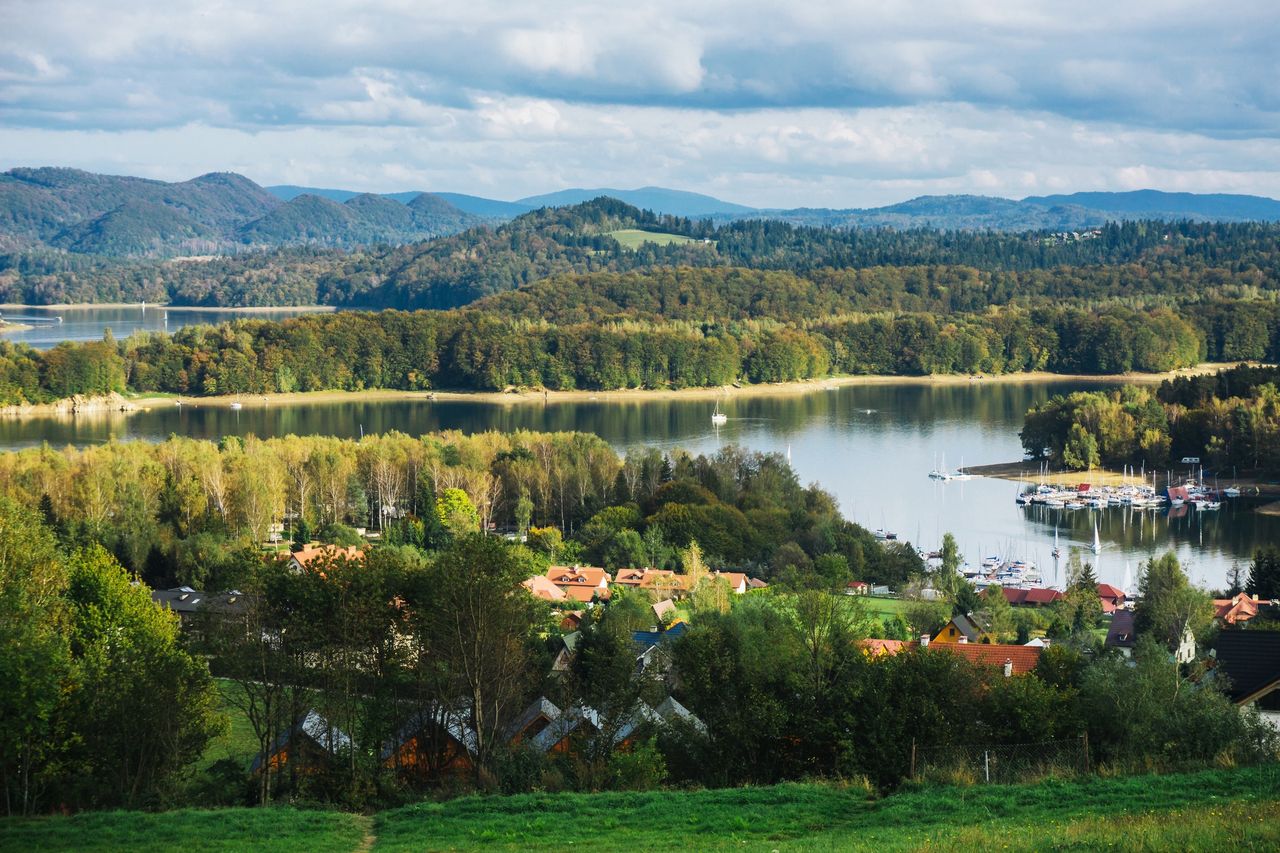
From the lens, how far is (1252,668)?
1275 cm

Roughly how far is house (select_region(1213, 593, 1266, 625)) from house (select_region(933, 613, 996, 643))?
3.26 metres

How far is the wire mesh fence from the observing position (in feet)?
31.7

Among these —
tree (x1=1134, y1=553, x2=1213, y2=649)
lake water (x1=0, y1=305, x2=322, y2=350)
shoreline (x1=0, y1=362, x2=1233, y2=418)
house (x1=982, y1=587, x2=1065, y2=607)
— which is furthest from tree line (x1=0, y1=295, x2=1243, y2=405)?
tree (x1=1134, y1=553, x2=1213, y2=649)

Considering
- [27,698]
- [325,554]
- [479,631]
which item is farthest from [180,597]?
[27,698]

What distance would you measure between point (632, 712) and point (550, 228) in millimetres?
136341

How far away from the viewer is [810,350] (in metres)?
78.6

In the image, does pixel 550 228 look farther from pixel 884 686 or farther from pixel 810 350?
pixel 884 686

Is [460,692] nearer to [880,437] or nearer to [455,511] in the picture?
[455,511]

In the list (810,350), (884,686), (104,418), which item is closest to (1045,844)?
(884,686)

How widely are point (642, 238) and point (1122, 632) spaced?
128m

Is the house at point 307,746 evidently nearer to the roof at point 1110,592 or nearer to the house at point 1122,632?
the house at point 1122,632

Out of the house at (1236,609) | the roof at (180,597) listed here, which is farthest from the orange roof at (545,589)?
the house at (1236,609)

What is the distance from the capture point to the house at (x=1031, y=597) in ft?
82.7

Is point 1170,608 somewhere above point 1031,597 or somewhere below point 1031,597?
above
